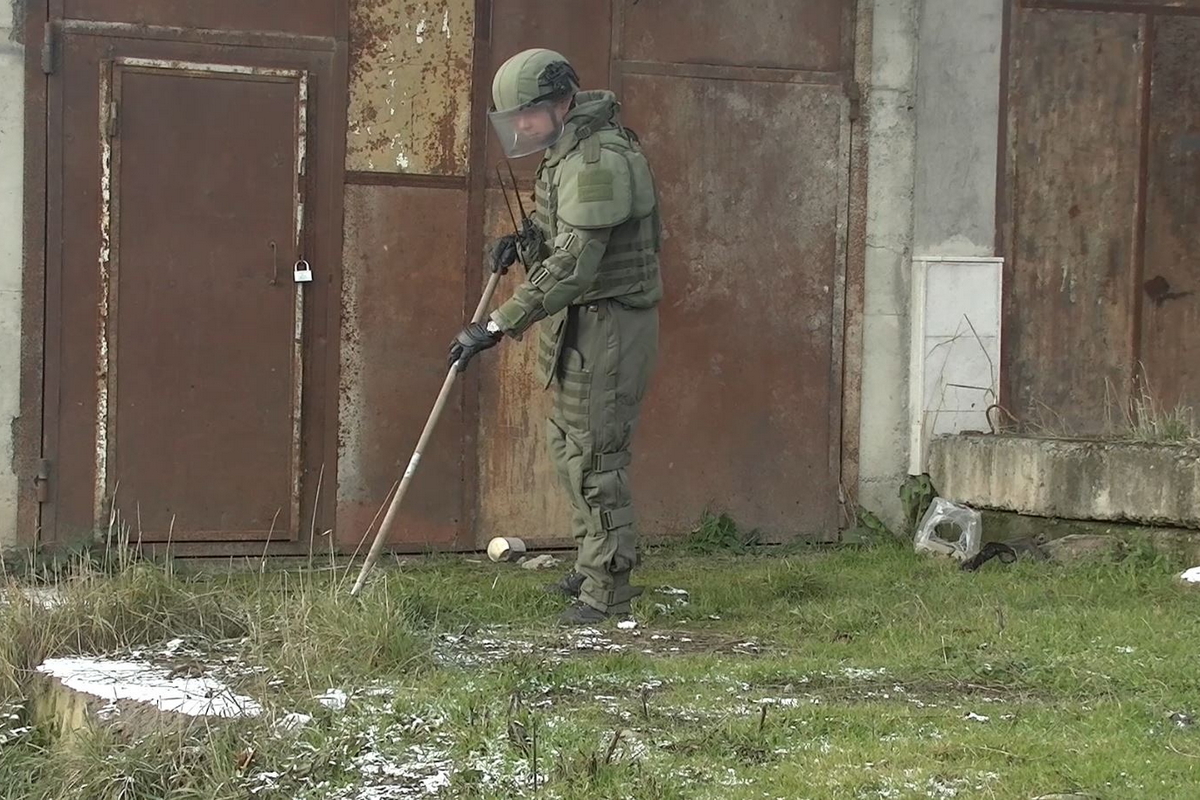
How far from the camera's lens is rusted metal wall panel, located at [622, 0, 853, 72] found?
23.9 ft

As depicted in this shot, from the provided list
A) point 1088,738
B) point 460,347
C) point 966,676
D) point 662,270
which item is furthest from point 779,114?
point 1088,738

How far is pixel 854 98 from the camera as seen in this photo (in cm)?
752

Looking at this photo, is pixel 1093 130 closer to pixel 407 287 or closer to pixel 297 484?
pixel 407 287

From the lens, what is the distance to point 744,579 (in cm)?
652

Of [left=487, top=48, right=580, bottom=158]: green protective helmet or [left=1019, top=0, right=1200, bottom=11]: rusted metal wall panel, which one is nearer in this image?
[left=487, top=48, right=580, bottom=158]: green protective helmet

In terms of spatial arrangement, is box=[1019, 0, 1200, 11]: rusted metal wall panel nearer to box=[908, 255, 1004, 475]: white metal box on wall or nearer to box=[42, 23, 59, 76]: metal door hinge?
box=[908, 255, 1004, 475]: white metal box on wall

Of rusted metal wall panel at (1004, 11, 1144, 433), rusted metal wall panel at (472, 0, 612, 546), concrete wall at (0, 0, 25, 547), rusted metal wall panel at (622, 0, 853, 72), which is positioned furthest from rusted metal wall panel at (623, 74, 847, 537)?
concrete wall at (0, 0, 25, 547)

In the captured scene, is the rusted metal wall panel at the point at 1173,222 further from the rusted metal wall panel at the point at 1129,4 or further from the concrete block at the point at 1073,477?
the concrete block at the point at 1073,477

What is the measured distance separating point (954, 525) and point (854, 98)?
6.91 feet

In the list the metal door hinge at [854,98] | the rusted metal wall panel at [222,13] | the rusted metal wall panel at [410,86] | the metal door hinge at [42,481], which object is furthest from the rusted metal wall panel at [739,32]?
the metal door hinge at [42,481]

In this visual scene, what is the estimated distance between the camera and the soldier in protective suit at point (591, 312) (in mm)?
5469

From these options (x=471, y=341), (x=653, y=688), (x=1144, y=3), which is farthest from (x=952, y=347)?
(x=653, y=688)

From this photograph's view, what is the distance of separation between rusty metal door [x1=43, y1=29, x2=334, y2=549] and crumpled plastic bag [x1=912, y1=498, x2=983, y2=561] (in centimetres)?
283

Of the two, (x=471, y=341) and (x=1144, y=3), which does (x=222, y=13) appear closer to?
(x=471, y=341)
